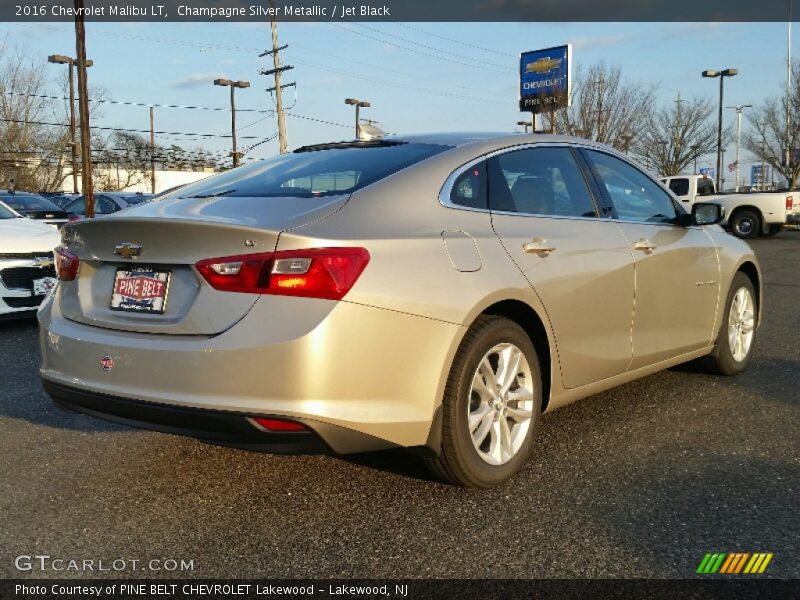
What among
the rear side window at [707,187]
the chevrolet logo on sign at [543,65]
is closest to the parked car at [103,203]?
the rear side window at [707,187]

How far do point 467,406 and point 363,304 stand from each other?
2.32 ft

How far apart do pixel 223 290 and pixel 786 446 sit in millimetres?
2877

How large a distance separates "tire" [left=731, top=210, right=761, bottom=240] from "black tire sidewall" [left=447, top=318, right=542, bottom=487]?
70.1ft

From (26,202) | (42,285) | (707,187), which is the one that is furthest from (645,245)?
(707,187)

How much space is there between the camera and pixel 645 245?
14.6ft

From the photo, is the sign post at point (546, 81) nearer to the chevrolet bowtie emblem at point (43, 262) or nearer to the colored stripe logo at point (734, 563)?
the chevrolet bowtie emblem at point (43, 262)

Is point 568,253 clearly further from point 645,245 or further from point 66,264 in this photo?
point 66,264

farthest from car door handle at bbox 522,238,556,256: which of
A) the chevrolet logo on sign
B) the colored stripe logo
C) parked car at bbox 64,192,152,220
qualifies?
the chevrolet logo on sign

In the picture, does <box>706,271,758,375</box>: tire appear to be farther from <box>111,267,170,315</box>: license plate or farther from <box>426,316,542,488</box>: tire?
<box>111,267,170,315</box>: license plate

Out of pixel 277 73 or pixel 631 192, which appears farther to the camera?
pixel 277 73

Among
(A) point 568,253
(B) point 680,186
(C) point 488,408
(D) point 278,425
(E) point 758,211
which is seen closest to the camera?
(D) point 278,425

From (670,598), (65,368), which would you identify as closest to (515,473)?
(670,598)

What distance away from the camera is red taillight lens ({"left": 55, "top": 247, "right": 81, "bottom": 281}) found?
11.3 ft

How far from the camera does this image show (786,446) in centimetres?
397
